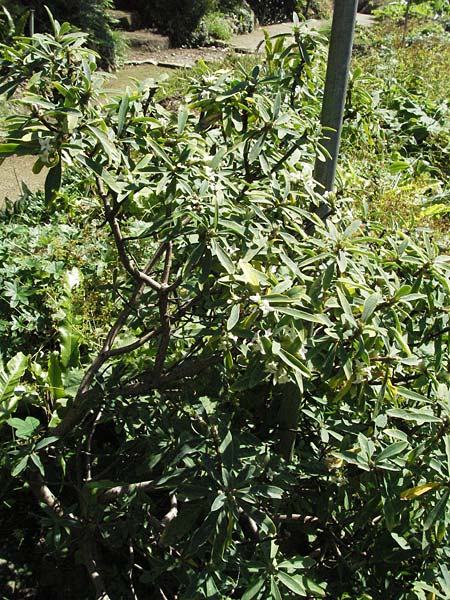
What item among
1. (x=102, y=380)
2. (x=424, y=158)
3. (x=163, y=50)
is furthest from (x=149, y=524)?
(x=163, y=50)

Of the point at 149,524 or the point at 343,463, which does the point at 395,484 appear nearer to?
the point at 343,463

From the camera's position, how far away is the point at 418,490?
1594mm

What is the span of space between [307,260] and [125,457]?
3.65 feet

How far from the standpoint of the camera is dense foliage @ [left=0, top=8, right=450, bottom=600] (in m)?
1.54

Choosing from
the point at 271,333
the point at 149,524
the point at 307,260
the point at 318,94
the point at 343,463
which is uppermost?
the point at 318,94

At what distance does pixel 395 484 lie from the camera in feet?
5.45

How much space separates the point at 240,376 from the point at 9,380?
0.99 metres

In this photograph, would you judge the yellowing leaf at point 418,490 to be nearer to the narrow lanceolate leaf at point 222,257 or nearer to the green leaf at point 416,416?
the green leaf at point 416,416

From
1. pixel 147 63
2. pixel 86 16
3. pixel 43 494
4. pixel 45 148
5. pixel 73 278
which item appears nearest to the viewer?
pixel 45 148

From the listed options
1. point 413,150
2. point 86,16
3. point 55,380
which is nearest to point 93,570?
point 55,380

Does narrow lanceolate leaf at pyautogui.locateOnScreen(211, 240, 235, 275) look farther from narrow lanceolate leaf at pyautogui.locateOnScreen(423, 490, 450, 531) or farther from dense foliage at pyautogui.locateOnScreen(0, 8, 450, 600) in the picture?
narrow lanceolate leaf at pyautogui.locateOnScreen(423, 490, 450, 531)

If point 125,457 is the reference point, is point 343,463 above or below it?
above

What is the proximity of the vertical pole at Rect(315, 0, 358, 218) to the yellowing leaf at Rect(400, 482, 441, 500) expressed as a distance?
3.08 feet

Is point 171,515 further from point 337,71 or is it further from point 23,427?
point 337,71
